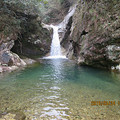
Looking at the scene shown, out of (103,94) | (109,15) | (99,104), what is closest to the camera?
(99,104)

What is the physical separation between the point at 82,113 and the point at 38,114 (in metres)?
1.36

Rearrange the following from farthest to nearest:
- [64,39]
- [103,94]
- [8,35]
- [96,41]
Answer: [64,39]
[8,35]
[96,41]
[103,94]

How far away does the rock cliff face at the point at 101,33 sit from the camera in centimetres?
873

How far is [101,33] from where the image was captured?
9.52 metres

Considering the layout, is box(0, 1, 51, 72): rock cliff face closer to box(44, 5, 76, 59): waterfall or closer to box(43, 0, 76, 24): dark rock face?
box(44, 5, 76, 59): waterfall

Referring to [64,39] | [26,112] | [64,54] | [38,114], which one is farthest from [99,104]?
[64,39]

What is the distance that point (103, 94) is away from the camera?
4910mm

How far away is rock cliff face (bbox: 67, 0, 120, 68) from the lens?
873cm

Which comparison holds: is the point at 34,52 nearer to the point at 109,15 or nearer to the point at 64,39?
the point at 64,39
